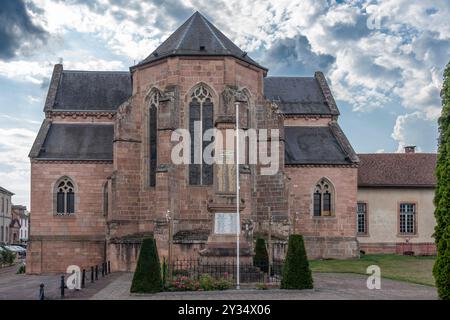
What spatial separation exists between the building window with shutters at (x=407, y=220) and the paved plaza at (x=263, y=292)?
1562 centimetres

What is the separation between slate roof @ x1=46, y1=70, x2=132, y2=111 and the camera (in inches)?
1487

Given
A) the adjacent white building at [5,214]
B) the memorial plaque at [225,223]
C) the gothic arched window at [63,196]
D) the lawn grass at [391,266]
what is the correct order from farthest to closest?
the adjacent white building at [5,214] → the gothic arched window at [63,196] → the lawn grass at [391,266] → the memorial plaque at [225,223]

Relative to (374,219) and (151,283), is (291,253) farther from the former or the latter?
(374,219)

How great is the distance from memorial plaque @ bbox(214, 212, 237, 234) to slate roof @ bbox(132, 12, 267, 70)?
39.6 feet

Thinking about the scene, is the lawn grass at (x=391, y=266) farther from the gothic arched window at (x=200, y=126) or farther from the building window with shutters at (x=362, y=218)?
the gothic arched window at (x=200, y=126)

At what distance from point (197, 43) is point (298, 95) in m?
11.8

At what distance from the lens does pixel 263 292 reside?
1894 cm

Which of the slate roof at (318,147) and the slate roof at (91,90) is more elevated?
the slate roof at (91,90)

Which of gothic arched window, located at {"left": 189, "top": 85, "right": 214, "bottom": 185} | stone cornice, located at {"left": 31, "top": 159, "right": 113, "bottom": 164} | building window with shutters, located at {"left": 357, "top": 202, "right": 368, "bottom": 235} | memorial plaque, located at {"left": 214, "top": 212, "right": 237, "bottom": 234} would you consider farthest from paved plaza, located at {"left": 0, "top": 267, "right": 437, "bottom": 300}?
building window with shutters, located at {"left": 357, "top": 202, "right": 368, "bottom": 235}

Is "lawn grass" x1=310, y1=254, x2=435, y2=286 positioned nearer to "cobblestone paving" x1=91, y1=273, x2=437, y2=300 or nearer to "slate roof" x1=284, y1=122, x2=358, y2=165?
"cobblestone paving" x1=91, y1=273, x2=437, y2=300

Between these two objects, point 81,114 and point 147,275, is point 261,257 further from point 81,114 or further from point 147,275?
point 81,114

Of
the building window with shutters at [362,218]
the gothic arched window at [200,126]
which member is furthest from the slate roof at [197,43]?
the building window with shutters at [362,218]

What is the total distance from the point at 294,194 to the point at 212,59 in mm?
10908

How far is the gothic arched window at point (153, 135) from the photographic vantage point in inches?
1288
